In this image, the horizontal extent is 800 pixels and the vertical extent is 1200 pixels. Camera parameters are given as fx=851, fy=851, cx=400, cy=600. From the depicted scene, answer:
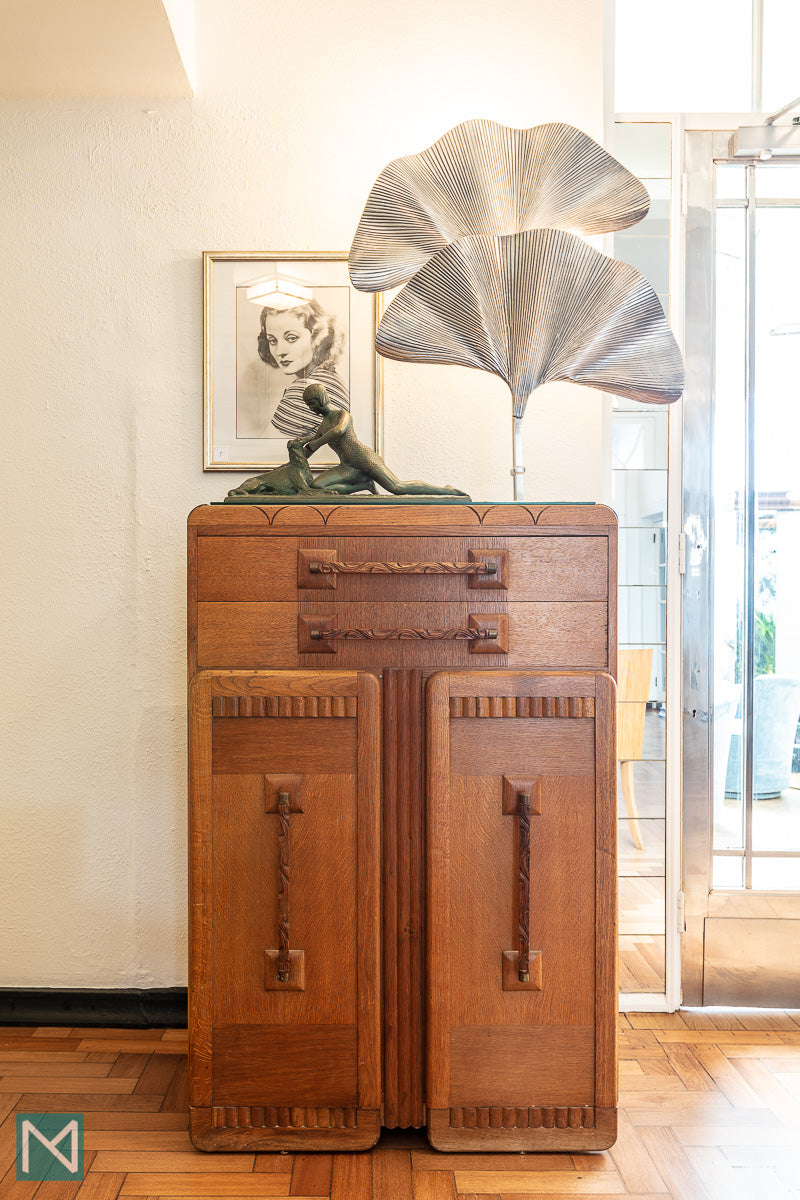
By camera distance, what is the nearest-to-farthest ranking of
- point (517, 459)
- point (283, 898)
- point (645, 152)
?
1. point (283, 898)
2. point (517, 459)
3. point (645, 152)

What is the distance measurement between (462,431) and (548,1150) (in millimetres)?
1541

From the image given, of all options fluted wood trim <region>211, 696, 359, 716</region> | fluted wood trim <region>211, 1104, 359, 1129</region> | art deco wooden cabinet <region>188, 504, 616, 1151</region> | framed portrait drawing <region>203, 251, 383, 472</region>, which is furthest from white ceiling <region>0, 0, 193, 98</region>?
fluted wood trim <region>211, 1104, 359, 1129</region>

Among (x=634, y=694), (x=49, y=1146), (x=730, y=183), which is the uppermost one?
(x=730, y=183)

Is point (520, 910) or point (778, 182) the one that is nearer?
point (520, 910)

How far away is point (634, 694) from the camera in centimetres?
221

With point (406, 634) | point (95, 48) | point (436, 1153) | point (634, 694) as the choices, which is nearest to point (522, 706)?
point (406, 634)

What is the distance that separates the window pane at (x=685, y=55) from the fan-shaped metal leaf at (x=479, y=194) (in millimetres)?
520

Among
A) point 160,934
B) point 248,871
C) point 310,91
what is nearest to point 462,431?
point 310,91

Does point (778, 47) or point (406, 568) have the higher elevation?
point (778, 47)

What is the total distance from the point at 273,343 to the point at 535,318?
68cm

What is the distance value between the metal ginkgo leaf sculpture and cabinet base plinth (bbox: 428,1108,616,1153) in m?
1.30

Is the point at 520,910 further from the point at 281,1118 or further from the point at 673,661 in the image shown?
the point at 673,661

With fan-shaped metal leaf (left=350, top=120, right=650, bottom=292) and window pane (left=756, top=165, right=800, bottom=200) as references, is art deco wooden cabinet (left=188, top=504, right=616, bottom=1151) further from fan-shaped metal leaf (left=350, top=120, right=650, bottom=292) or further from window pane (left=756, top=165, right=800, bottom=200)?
window pane (left=756, top=165, right=800, bottom=200)

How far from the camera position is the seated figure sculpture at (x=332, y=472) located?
5.59 feet
